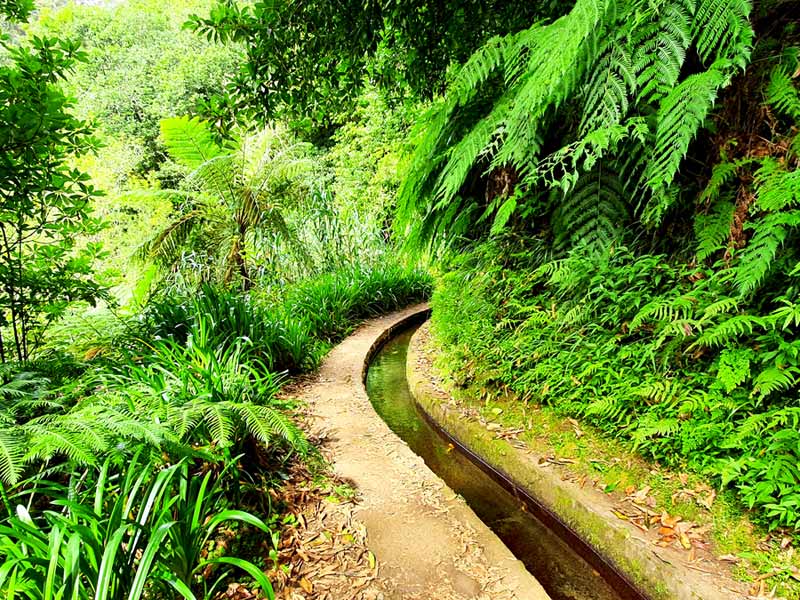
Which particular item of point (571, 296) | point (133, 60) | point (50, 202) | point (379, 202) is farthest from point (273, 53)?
point (133, 60)

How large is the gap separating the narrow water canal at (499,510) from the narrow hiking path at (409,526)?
243 mm

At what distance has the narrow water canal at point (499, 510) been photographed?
1.80 m

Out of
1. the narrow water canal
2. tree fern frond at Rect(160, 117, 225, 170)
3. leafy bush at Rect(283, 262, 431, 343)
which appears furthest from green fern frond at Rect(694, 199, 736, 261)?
tree fern frond at Rect(160, 117, 225, 170)

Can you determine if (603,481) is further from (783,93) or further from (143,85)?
(143,85)

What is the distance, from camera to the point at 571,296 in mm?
2785

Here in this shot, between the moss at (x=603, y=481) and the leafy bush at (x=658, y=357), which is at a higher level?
the leafy bush at (x=658, y=357)

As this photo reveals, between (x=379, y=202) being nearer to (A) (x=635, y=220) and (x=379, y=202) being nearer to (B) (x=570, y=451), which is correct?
Result: (A) (x=635, y=220)

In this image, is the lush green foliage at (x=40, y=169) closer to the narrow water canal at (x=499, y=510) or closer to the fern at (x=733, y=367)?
the narrow water canal at (x=499, y=510)

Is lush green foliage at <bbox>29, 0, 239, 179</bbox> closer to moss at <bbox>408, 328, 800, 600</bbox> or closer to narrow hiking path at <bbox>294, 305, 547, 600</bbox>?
narrow hiking path at <bbox>294, 305, 547, 600</bbox>

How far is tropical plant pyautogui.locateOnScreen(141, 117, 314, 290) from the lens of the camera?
553 cm

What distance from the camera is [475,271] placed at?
349 centimetres

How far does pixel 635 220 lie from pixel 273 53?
236 cm

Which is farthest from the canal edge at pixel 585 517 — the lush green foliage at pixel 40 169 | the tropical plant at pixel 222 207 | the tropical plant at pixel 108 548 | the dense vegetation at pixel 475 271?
the tropical plant at pixel 222 207

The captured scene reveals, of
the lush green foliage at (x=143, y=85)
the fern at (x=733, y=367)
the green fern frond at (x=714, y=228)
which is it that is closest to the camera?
the fern at (x=733, y=367)
